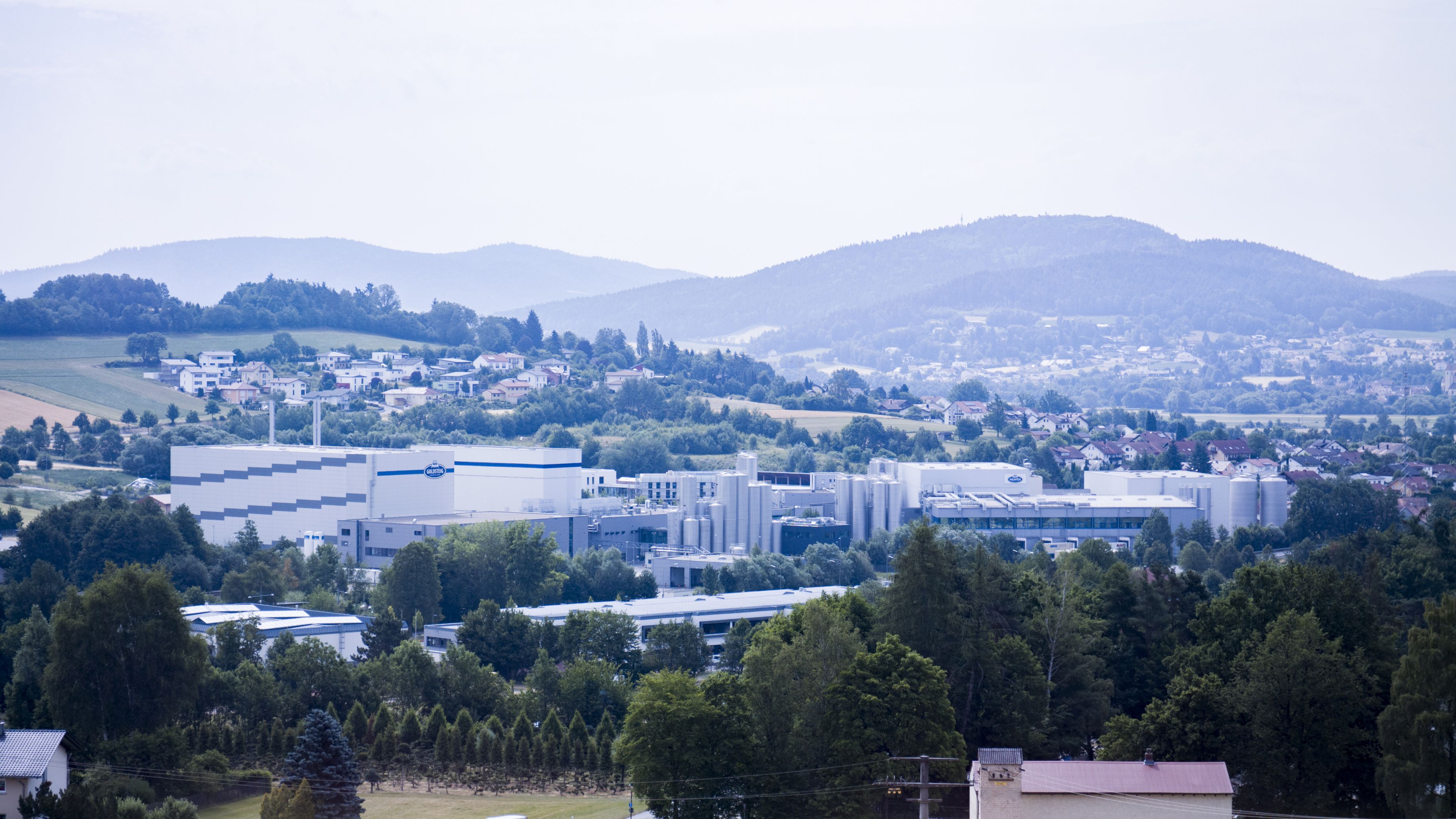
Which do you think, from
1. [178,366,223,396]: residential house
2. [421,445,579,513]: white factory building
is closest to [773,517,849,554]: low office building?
[421,445,579,513]: white factory building

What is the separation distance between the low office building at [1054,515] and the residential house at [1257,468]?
1280cm

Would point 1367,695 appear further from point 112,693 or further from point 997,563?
point 112,693

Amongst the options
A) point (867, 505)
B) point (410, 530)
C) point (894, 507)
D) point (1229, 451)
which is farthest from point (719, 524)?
point (1229, 451)

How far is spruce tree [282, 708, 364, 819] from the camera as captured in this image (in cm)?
3100

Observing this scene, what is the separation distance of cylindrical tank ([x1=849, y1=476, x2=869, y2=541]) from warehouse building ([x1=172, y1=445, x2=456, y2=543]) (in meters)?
22.4

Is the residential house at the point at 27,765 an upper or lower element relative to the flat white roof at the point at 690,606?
upper

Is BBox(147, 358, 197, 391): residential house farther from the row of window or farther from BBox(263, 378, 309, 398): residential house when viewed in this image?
the row of window

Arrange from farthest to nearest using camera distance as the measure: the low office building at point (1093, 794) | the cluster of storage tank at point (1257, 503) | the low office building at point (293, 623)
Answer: the cluster of storage tank at point (1257, 503), the low office building at point (293, 623), the low office building at point (1093, 794)

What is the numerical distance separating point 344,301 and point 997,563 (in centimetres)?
12629

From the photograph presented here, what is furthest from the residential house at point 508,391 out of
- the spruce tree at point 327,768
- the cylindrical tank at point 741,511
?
the spruce tree at point 327,768

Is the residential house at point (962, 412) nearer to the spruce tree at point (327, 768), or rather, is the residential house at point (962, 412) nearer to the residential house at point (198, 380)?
the residential house at point (198, 380)

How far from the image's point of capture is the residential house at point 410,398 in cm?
12056

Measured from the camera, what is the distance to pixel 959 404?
153 metres

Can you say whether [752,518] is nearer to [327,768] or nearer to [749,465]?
[749,465]
